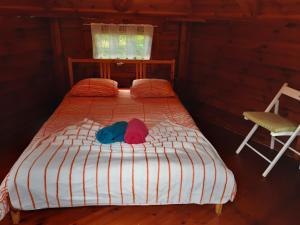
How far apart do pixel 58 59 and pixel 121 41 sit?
0.88m

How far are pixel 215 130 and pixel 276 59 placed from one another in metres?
1.11

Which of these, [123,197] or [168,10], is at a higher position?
[168,10]

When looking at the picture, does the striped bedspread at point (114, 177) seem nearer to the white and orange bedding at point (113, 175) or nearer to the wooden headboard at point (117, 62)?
the white and orange bedding at point (113, 175)

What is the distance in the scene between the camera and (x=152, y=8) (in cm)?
336

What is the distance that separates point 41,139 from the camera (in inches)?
75.0

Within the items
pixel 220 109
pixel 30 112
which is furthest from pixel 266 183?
pixel 30 112

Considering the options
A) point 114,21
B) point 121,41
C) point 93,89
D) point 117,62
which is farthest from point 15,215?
point 114,21

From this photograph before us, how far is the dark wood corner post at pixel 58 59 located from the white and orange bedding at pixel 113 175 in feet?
6.13

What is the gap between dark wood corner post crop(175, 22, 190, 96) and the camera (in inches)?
141

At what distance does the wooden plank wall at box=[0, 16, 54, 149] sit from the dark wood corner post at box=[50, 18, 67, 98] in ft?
0.26

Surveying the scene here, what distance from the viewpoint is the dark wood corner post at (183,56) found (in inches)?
141

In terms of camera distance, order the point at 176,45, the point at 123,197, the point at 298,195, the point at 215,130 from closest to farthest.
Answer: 1. the point at 123,197
2. the point at 298,195
3. the point at 215,130
4. the point at 176,45

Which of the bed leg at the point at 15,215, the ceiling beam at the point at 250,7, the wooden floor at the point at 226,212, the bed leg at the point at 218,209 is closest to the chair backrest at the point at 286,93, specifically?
the wooden floor at the point at 226,212

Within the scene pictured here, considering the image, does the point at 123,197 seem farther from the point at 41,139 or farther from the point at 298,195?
the point at 298,195
